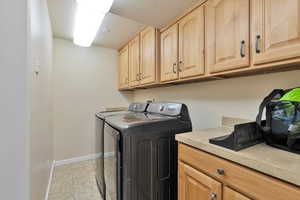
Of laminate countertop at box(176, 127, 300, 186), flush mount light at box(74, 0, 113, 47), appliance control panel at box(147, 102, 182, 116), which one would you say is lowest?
laminate countertop at box(176, 127, 300, 186)

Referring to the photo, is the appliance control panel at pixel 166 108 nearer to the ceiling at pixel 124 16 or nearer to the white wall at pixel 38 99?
the ceiling at pixel 124 16

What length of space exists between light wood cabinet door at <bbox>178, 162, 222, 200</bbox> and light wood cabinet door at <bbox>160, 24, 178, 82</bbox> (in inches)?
39.4

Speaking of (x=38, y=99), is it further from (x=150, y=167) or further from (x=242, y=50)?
(x=242, y=50)

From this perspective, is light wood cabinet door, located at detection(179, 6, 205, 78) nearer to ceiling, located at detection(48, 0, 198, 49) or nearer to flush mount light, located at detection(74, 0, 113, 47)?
ceiling, located at detection(48, 0, 198, 49)

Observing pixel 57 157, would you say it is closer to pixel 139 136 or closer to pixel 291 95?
pixel 139 136

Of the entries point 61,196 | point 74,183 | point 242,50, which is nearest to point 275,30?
point 242,50

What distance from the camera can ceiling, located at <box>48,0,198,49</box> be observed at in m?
1.52

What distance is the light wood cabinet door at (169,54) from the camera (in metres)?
1.72

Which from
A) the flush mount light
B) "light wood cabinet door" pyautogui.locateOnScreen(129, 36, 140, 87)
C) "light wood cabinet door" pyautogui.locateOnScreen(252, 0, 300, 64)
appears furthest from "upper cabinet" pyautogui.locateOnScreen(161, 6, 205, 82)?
the flush mount light

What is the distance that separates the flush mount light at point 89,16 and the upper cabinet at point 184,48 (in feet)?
2.36

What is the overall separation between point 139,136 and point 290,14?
1.18m

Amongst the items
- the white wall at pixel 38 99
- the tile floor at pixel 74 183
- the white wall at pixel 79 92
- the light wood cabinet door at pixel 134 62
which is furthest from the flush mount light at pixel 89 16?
the tile floor at pixel 74 183

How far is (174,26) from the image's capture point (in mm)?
1742

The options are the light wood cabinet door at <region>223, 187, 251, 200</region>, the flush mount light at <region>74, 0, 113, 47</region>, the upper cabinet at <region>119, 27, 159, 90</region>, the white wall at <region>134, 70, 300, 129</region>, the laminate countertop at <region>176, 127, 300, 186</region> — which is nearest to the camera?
the laminate countertop at <region>176, 127, 300, 186</region>
